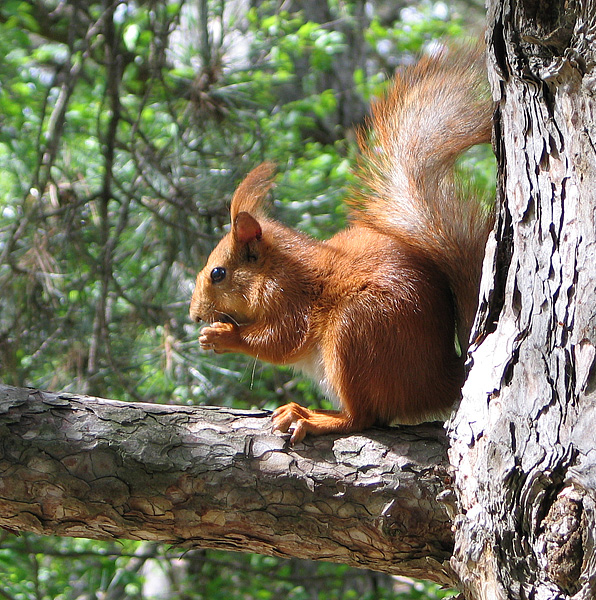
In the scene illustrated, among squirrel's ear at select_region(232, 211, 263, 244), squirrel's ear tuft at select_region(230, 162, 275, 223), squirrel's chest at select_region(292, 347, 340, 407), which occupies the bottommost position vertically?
squirrel's chest at select_region(292, 347, 340, 407)

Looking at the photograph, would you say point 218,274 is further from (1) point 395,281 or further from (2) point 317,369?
(1) point 395,281

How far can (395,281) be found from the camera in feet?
4.95

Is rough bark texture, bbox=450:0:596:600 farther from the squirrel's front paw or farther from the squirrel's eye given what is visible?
the squirrel's eye

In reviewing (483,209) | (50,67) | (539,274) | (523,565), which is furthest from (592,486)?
(50,67)

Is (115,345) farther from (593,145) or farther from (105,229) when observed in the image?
(593,145)

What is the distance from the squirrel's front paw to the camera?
5.63 feet

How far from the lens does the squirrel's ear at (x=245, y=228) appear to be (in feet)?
5.98

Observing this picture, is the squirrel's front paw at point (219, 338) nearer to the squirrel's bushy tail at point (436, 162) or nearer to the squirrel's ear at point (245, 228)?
the squirrel's ear at point (245, 228)

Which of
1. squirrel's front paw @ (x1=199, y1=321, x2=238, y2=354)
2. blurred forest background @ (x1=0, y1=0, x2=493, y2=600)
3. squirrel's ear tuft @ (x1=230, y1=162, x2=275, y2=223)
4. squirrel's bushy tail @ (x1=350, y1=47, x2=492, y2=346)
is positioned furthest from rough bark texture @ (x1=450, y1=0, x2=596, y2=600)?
blurred forest background @ (x1=0, y1=0, x2=493, y2=600)

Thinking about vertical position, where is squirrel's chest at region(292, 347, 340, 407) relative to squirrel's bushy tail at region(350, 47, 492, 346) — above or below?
below

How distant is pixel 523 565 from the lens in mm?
1052

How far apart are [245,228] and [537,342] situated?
2.97 feet

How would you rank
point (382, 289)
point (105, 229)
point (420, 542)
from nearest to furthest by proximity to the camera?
point (420, 542) → point (382, 289) → point (105, 229)

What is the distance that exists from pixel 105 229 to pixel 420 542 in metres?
1.66
